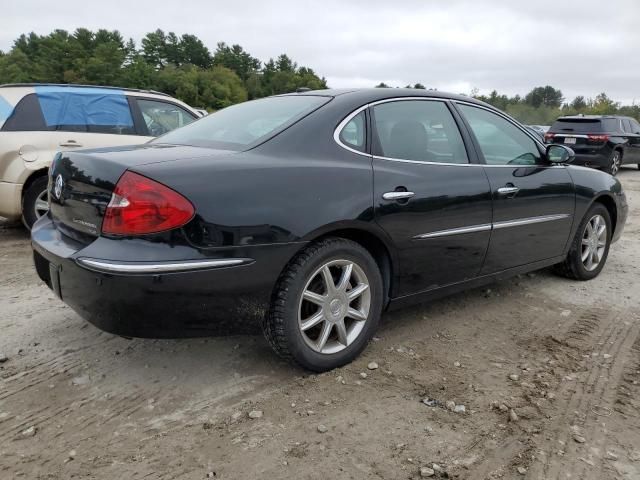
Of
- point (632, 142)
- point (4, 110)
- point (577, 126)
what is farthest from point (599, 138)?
point (4, 110)

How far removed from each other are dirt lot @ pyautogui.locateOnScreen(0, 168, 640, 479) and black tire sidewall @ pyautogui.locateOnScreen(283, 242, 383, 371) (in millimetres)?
87

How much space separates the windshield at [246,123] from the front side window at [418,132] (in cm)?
38

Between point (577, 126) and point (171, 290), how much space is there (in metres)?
14.3

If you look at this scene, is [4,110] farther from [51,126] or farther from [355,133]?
[355,133]

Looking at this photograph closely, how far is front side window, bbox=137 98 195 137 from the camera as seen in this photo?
21.5 ft

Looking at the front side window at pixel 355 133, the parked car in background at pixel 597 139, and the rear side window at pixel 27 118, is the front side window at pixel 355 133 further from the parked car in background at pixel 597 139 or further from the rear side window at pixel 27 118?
the parked car in background at pixel 597 139

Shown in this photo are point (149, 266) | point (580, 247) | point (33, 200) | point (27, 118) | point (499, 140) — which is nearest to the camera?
point (149, 266)

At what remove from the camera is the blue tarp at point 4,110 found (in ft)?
18.3

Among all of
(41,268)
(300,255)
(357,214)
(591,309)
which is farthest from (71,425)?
(591,309)

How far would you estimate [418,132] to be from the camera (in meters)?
3.34

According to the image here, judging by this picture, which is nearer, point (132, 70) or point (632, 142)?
point (632, 142)

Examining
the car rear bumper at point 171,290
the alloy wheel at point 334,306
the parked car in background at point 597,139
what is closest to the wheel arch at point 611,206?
the alloy wheel at point 334,306

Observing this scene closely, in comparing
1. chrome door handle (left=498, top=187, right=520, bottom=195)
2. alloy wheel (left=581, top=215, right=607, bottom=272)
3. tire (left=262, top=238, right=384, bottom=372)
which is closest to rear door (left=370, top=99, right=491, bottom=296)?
chrome door handle (left=498, top=187, right=520, bottom=195)

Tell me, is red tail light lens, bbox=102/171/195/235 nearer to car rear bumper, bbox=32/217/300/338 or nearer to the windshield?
car rear bumper, bbox=32/217/300/338
